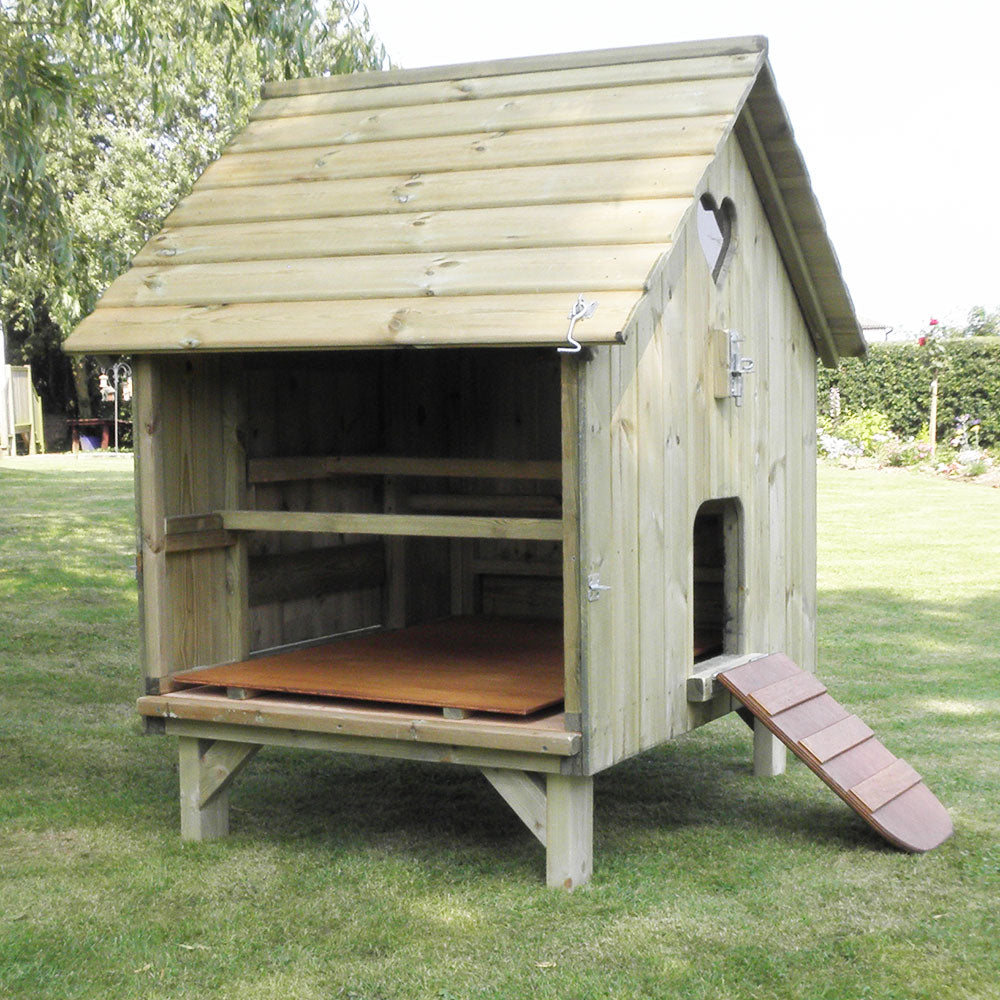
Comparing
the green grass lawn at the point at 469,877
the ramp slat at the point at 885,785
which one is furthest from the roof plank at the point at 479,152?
the green grass lawn at the point at 469,877

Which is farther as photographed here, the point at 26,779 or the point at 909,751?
the point at 909,751

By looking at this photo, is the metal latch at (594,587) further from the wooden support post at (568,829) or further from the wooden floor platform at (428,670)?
the wooden support post at (568,829)

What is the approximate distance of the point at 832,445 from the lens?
21.4 metres

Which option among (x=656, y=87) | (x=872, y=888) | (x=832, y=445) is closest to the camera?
(x=872, y=888)

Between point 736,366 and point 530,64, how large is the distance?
4.25 ft

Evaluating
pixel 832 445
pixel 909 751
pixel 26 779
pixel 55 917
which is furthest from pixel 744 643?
pixel 832 445

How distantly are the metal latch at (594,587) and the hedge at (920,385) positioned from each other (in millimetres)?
16845

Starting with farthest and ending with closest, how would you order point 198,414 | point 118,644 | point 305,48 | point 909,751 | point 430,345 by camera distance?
point 118,644 → point 305,48 → point 909,751 → point 198,414 → point 430,345

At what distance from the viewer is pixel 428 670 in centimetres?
Result: 536

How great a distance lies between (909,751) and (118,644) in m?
4.77

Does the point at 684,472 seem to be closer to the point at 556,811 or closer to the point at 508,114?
the point at 556,811

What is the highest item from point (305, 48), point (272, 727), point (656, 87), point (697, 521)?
point (305, 48)

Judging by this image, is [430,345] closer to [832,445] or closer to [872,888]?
[872,888]

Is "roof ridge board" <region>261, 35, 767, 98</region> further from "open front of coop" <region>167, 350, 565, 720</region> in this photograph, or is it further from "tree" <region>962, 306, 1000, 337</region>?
"tree" <region>962, 306, 1000, 337</region>
